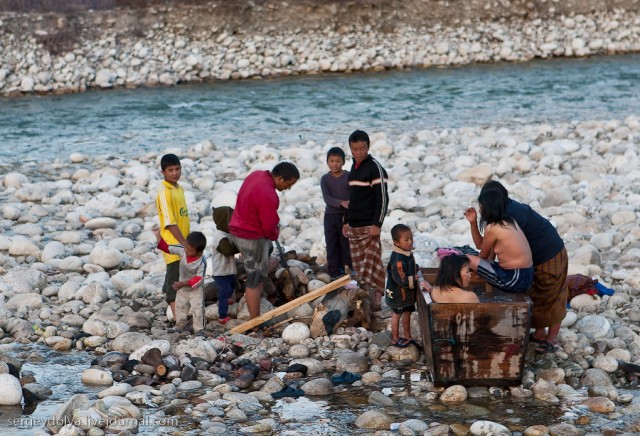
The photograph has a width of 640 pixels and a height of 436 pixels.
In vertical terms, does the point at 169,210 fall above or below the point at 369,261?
above

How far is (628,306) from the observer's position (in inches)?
269

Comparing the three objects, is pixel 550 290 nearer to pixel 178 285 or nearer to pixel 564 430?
pixel 564 430

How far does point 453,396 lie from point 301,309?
171 cm

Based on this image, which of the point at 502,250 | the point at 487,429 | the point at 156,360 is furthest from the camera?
the point at 156,360

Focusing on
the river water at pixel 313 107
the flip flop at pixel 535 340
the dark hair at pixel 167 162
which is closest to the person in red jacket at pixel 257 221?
the dark hair at pixel 167 162

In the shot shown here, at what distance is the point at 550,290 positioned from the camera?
5.84 meters

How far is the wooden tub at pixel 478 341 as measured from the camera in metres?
5.30

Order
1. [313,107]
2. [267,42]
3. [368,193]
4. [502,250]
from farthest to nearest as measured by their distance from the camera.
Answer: [267,42] < [313,107] < [368,193] < [502,250]

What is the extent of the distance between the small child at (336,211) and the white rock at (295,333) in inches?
38.5

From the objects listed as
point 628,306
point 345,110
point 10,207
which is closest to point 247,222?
point 628,306

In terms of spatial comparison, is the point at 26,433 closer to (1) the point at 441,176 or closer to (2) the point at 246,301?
(2) the point at 246,301

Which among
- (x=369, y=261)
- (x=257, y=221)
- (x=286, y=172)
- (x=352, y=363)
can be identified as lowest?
(x=352, y=363)

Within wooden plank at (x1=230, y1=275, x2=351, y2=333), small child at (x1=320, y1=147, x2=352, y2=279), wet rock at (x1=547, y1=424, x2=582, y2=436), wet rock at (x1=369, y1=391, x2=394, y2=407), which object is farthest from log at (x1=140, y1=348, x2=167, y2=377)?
wet rock at (x1=547, y1=424, x2=582, y2=436)

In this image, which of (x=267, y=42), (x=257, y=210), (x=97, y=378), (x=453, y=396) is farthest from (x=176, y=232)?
(x=267, y=42)
